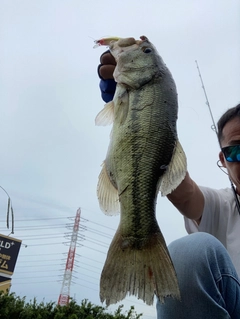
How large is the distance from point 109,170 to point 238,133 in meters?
0.72

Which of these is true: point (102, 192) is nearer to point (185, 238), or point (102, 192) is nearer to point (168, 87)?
point (185, 238)

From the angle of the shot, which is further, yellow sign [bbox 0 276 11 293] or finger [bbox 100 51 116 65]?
yellow sign [bbox 0 276 11 293]

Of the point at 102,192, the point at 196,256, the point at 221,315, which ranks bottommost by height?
the point at 221,315

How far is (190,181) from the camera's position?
1480 millimetres

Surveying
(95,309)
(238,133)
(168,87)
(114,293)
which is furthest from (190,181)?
(95,309)

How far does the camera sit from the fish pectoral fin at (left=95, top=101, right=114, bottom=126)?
4.40ft

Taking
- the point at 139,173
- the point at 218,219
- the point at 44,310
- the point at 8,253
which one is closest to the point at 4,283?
the point at 8,253

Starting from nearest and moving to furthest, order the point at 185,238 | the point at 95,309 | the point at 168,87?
the point at 185,238, the point at 168,87, the point at 95,309

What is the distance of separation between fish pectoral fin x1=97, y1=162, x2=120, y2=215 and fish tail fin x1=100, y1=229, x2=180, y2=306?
0.63 feet

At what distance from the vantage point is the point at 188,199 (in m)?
1.49

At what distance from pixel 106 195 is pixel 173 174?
26cm

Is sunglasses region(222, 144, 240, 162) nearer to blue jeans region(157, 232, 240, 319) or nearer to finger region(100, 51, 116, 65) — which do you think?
blue jeans region(157, 232, 240, 319)

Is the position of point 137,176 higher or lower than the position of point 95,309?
lower

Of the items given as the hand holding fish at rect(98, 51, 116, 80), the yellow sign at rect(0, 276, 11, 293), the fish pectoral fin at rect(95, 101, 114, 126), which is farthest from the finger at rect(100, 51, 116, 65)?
the yellow sign at rect(0, 276, 11, 293)
